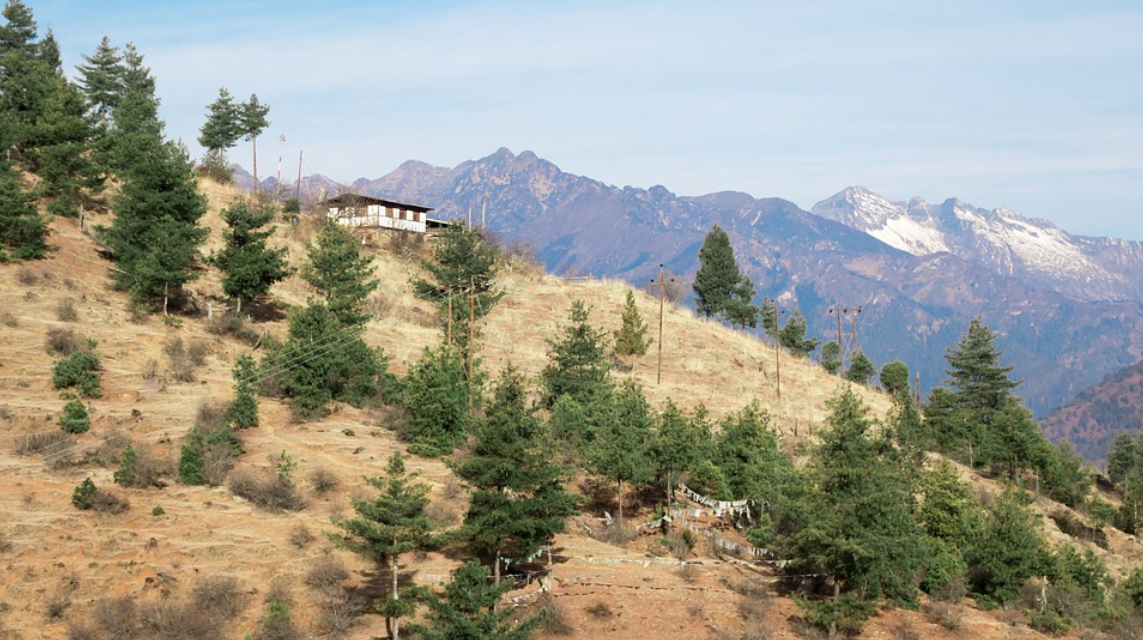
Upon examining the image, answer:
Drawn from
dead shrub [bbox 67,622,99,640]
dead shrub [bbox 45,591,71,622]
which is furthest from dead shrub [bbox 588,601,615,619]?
dead shrub [bbox 45,591,71,622]

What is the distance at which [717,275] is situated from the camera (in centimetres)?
9588

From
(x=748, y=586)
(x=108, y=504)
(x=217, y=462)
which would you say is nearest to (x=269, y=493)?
Answer: (x=217, y=462)

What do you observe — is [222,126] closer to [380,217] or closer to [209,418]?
[380,217]

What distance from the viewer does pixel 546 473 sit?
32031mm

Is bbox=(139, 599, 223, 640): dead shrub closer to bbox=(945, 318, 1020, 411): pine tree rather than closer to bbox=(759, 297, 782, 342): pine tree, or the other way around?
bbox=(759, 297, 782, 342): pine tree

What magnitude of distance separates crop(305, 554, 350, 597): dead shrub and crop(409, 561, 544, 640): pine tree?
23.5 ft

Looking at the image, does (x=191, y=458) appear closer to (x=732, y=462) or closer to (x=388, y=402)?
(x=388, y=402)

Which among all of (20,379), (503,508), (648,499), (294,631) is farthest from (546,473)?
(20,379)

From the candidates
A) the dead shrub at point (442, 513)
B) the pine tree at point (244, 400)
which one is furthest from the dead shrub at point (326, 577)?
the pine tree at point (244, 400)

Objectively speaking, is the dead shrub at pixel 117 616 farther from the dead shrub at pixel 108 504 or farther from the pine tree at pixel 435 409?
the pine tree at pixel 435 409

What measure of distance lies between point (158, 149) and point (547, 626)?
36800 mm

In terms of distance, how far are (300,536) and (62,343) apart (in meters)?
19.9

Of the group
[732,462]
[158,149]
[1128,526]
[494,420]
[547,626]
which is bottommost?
[1128,526]

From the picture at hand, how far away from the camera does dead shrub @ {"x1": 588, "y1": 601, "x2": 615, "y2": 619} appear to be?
3244 cm
